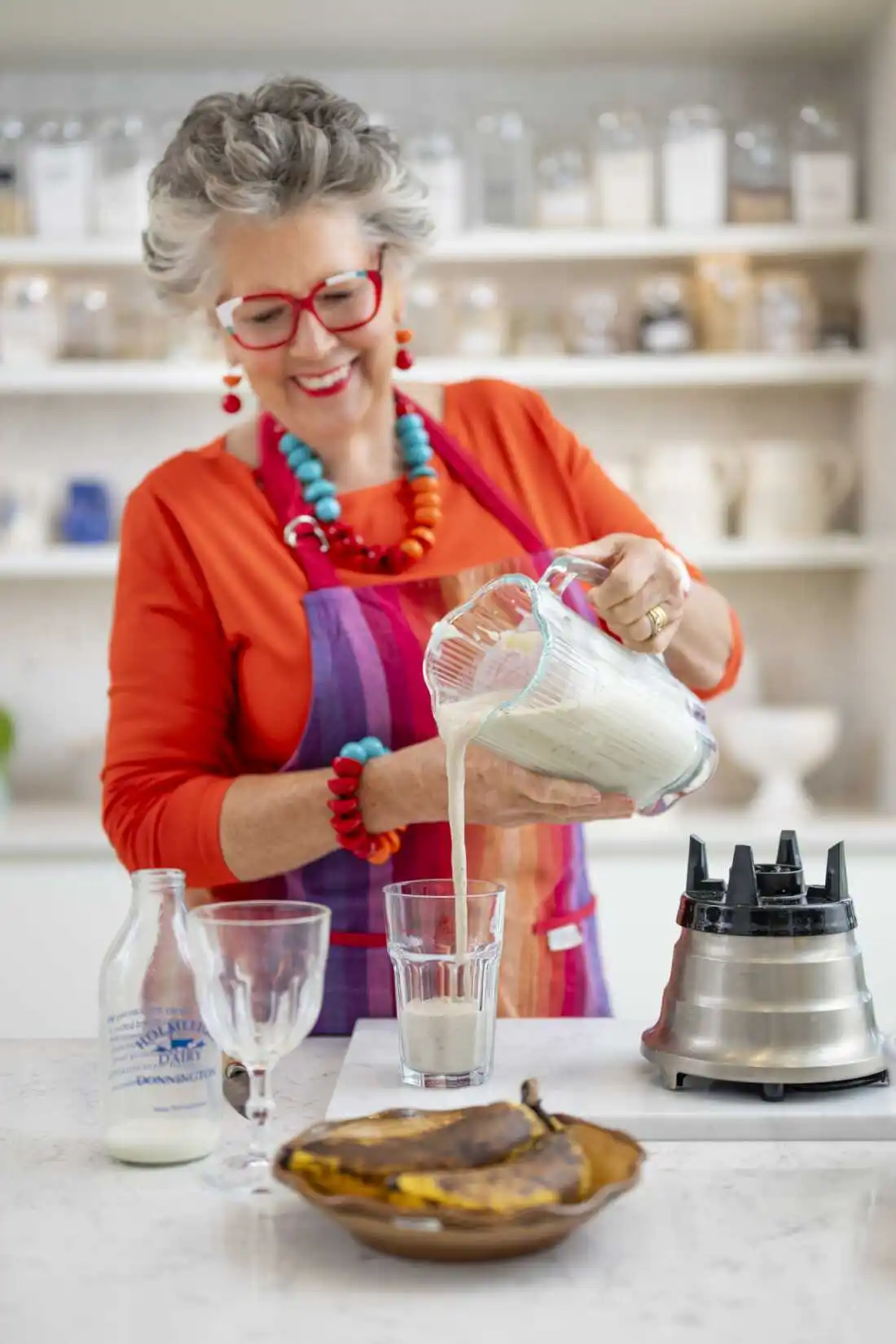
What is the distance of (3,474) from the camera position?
3.21m

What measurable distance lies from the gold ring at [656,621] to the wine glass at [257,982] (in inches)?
16.7

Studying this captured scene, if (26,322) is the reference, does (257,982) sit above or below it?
below

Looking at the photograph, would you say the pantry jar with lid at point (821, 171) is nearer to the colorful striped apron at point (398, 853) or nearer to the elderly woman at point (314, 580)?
the elderly woman at point (314, 580)

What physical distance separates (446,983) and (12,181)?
2.39 m

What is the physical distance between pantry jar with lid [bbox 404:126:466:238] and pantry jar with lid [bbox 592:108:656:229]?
28 cm

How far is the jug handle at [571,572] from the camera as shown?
1.21 meters

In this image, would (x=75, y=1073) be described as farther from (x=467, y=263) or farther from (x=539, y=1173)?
(x=467, y=263)

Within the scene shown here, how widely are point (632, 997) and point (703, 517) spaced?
3.11ft

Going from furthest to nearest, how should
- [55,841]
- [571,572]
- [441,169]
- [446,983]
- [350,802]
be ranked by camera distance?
[441,169] → [55,841] → [350,802] → [571,572] → [446,983]

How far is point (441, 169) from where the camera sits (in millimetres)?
2969

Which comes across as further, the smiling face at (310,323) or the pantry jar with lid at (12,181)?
the pantry jar with lid at (12,181)

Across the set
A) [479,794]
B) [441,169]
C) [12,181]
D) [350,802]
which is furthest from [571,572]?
[12,181]

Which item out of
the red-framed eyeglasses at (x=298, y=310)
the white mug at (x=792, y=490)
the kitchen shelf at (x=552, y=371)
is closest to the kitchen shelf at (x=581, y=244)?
the kitchen shelf at (x=552, y=371)

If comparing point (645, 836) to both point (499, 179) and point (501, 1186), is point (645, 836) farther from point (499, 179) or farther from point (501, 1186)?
point (501, 1186)
